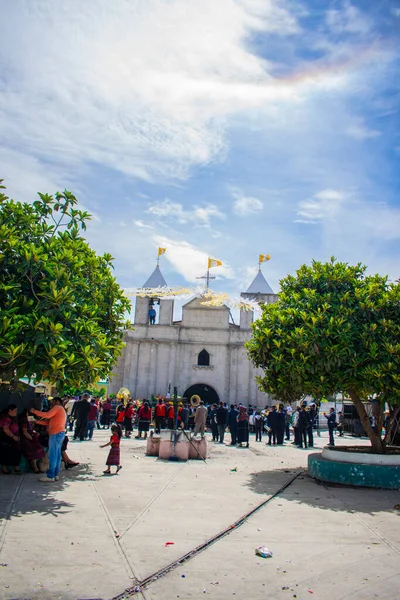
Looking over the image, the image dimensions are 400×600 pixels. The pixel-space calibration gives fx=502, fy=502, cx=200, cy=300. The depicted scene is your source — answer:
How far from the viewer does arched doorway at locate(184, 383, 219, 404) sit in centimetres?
3500

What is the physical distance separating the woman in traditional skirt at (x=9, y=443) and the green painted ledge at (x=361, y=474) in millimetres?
6419

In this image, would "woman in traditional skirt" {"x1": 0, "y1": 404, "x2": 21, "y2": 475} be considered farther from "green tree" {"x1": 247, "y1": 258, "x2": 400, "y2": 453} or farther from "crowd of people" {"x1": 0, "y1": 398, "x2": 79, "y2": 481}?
"green tree" {"x1": 247, "y1": 258, "x2": 400, "y2": 453}

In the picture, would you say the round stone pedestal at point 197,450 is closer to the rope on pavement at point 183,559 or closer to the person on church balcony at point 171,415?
the rope on pavement at point 183,559

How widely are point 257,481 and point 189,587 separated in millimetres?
6313

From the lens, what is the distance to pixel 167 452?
1357 cm

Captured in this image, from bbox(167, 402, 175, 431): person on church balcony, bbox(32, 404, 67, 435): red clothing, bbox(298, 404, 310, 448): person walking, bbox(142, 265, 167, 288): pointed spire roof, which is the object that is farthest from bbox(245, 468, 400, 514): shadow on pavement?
bbox(142, 265, 167, 288): pointed spire roof

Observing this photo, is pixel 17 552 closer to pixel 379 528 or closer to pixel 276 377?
pixel 379 528

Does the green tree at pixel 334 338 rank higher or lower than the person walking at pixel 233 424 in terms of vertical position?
higher

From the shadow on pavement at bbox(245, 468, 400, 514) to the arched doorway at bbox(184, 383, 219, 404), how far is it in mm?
23456

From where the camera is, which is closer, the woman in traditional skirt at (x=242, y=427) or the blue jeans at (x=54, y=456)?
the blue jeans at (x=54, y=456)

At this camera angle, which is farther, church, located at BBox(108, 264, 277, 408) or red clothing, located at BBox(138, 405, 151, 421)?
church, located at BBox(108, 264, 277, 408)

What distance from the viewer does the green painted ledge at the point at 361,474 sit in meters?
10.2

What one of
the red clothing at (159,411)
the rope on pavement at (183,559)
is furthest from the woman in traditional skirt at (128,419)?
the rope on pavement at (183,559)

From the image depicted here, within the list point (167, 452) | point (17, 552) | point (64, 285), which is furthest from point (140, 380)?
point (17, 552)
